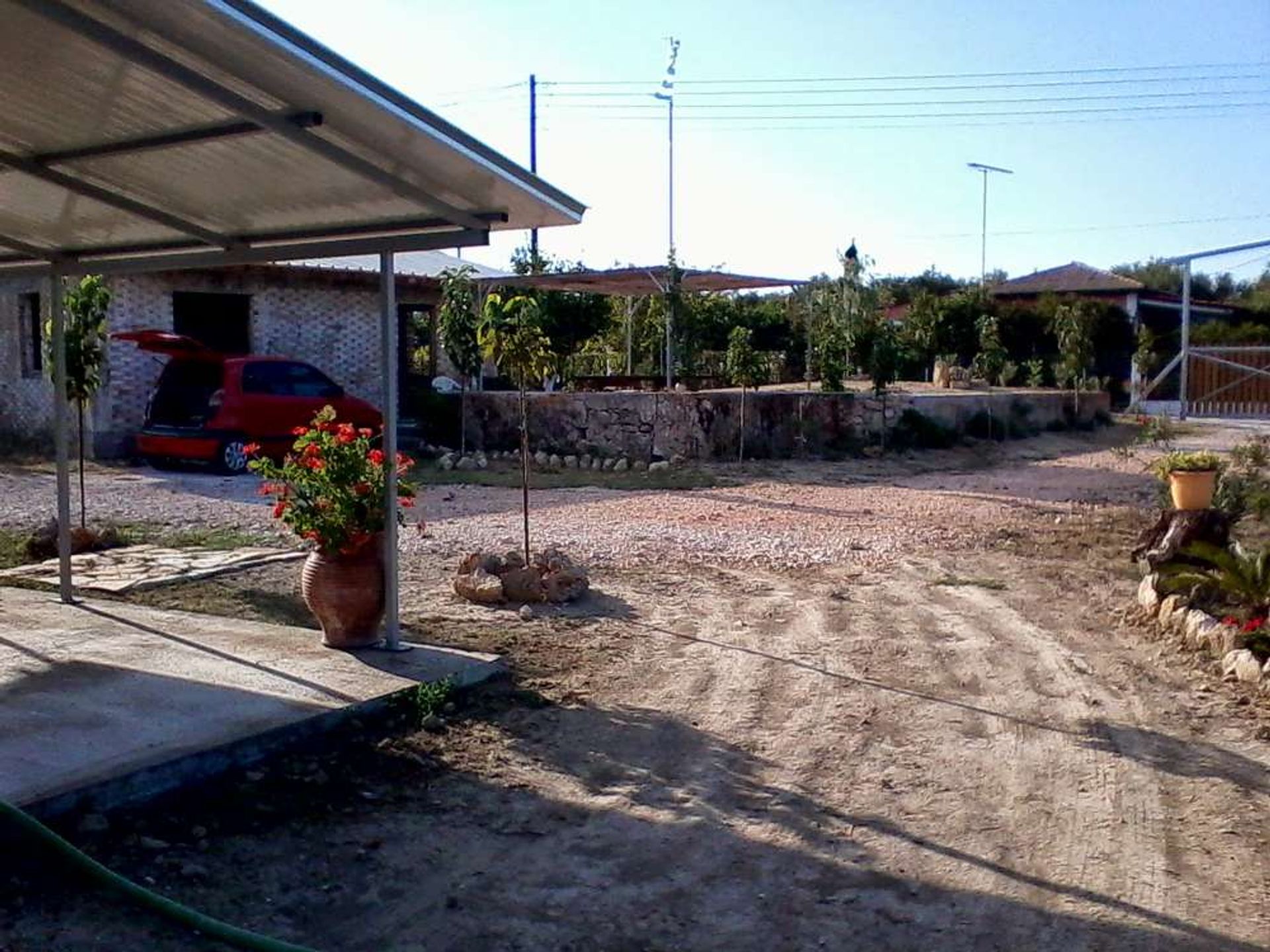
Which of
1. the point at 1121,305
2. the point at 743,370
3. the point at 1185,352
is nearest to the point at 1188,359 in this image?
the point at 1185,352

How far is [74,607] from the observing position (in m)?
8.20

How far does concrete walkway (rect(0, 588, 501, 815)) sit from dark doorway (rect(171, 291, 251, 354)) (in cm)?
1487

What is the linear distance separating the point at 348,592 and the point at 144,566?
12.2ft

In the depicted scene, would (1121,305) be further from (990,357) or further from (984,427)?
(984,427)

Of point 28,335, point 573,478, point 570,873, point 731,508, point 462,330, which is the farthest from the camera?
point 28,335

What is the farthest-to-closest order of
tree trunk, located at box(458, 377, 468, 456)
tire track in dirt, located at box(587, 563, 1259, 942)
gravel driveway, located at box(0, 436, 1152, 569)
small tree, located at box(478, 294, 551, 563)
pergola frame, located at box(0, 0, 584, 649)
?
1. tree trunk, located at box(458, 377, 468, 456)
2. gravel driveway, located at box(0, 436, 1152, 569)
3. small tree, located at box(478, 294, 551, 563)
4. pergola frame, located at box(0, 0, 584, 649)
5. tire track in dirt, located at box(587, 563, 1259, 942)

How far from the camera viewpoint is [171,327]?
67.3 feet

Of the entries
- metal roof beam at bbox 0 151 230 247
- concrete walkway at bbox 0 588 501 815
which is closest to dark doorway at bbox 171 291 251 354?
concrete walkway at bbox 0 588 501 815

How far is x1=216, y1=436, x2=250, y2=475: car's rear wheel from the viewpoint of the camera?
706 inches

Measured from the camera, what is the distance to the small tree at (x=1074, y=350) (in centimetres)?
2758

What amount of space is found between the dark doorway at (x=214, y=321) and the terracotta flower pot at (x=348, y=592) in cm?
1603

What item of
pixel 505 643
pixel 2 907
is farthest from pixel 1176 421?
pixel 2 907

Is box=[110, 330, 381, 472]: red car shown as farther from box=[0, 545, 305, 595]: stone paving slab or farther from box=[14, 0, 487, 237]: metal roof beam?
box=[14, 0, 487, 237]: metal roof beam

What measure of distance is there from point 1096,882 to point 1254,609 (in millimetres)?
3785
